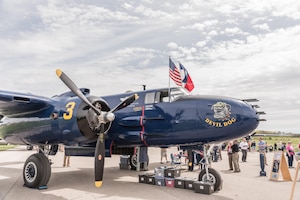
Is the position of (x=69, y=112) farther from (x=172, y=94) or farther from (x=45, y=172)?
(x=172, y=94)

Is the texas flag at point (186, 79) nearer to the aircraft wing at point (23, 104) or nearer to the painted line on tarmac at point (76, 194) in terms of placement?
the aircraft wing at point (23, 104)

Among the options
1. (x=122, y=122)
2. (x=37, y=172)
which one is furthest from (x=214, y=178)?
(x=37, y=172)

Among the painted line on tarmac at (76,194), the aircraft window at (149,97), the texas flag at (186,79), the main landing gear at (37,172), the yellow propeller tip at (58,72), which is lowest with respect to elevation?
the painted line on tarmac at (76,194)

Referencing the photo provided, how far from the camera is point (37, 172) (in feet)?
32.7

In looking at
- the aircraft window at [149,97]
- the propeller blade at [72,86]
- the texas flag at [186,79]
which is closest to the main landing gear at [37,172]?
the propeller blade at [72,86]

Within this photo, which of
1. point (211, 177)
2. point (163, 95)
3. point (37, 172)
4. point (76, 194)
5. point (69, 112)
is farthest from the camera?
point (163, 95)

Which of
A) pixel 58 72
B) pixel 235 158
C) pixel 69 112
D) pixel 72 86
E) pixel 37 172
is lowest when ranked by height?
pixel 37 172

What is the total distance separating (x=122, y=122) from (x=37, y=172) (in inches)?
138

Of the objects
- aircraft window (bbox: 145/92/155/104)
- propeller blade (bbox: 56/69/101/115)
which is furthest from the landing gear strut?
aircraft window (bbox: 145/92/155/104)

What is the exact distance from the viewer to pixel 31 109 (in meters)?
10.8

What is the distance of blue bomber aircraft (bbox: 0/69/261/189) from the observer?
8828 millimetres

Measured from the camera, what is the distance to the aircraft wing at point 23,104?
32.3ft

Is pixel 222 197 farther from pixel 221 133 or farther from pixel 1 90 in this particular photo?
pixel 1 90

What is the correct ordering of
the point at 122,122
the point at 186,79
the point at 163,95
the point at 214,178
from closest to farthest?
the point at 214,178, the point at 163,95, the point at 122,122, the point at 186,79
